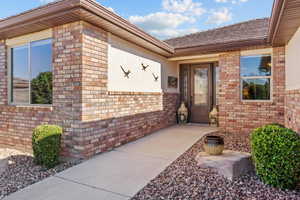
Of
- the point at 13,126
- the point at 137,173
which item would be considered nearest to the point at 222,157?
the point at 137,173

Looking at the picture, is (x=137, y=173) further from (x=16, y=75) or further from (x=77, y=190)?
(x=16, y=75)

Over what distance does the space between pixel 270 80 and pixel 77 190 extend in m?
6.24

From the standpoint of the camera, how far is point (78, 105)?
12.8 ft

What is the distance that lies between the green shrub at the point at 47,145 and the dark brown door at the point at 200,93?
20.3ft

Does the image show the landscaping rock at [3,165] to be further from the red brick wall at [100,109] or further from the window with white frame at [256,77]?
the window with white frame at [256,77]

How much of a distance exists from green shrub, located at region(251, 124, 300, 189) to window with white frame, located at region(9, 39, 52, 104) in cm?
457

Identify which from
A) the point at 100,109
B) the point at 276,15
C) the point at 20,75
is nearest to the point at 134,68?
the point at 100,109

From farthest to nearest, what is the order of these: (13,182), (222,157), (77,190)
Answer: (222,157) < (13,182) < (77,190)

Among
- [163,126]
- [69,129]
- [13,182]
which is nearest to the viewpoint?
[13,182]

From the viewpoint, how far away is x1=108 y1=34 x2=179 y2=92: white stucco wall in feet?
15.7

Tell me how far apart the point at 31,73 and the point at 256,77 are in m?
6.86

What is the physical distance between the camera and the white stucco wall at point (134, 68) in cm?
480

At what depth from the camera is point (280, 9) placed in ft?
10.6

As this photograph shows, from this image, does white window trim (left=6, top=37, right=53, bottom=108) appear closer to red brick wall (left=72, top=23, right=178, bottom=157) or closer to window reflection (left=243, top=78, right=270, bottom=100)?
red brick wall (left=72, top=23, right=178, bottom=157)
